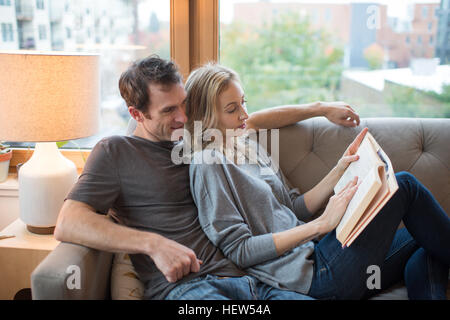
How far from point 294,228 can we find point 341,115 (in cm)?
67

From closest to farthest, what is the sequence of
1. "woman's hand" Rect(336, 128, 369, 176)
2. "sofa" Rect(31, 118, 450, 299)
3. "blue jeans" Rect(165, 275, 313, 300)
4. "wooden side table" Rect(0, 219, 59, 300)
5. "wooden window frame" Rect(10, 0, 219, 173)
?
"blue jeans" Rect(165, 275, 313, 300), "woman's hand" Rect(336, 128, 369, 176), "wooden side table" Rect(0, 219, 59, 300), "sofa" Rect(31, 118, 450, 299), "wooden window frame" Rect(10, 0, 219, 173)

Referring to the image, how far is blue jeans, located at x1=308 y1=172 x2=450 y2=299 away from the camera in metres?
1.35

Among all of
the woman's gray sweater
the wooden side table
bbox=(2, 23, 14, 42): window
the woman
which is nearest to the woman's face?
the woman

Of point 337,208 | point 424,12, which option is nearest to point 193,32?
point 424,12

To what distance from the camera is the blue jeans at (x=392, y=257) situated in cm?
135

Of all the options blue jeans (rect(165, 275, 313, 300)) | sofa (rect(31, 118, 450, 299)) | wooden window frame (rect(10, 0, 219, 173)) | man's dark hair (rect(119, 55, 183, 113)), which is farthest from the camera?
wooden window frame (rect(10, 0, 219, 173))

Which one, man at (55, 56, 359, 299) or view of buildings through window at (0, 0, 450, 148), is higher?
view of buildings through window at (0, 0, 450, 148)

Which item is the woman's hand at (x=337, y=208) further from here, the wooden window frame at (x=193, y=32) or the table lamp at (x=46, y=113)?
the wooden window frame at (x=193, y=32)

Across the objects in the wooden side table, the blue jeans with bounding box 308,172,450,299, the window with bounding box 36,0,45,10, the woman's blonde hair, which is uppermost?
the window with bounding box 36,0,45,10

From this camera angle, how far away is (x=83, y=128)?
1696mm

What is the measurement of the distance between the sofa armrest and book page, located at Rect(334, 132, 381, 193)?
77 cm

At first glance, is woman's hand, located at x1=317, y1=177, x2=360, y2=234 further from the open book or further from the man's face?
the man's face

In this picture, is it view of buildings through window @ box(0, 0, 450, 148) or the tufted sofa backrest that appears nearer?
the tufted sofa backrest

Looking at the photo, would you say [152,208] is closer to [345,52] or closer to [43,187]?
[43,187]
